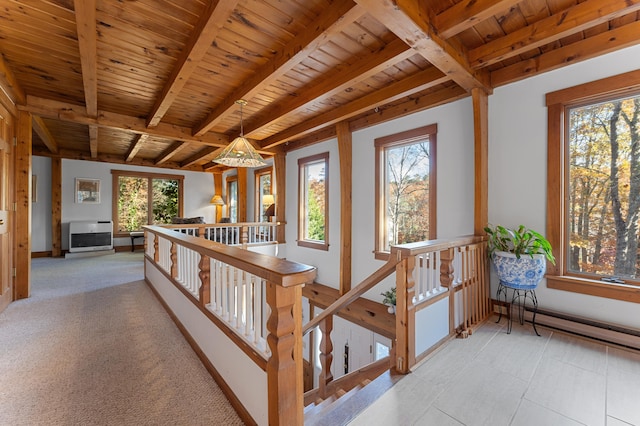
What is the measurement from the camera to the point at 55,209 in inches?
258

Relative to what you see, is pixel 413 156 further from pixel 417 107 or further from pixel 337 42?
pixel 337 42

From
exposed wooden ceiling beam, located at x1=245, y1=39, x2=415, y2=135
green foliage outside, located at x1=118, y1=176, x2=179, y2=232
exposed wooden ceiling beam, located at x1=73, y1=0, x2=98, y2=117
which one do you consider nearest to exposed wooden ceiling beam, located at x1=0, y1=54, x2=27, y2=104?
exposed wooden ceiling beam, located at x1=73, y1=0, x2=98, y2=117

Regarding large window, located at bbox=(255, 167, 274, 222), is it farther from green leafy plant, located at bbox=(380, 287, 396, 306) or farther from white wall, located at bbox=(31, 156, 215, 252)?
green leafy plant, located at bbox=(380, 287, 396, 306)

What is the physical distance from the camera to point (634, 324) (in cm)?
214

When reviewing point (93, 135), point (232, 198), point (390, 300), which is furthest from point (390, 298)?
point (232, 198)

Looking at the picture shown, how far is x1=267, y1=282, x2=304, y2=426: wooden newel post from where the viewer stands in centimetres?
116

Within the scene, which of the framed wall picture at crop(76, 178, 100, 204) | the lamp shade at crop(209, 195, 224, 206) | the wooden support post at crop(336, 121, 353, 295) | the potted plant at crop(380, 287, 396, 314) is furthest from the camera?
the lamp shade at crop(209, 195, 224, 206)

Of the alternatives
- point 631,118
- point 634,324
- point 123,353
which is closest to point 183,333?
point 123,353

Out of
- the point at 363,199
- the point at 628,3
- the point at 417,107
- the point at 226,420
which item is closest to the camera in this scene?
the point at 226,420

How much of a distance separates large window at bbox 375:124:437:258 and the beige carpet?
2.77 metres

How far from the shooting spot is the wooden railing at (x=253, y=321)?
3.85 feet

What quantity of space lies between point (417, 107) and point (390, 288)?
7.75 ft

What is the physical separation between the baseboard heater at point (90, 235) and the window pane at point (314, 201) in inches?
207

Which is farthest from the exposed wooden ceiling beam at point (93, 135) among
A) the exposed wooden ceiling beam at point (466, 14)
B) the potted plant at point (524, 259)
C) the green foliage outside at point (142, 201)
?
the potted plant at point (524, 259)
